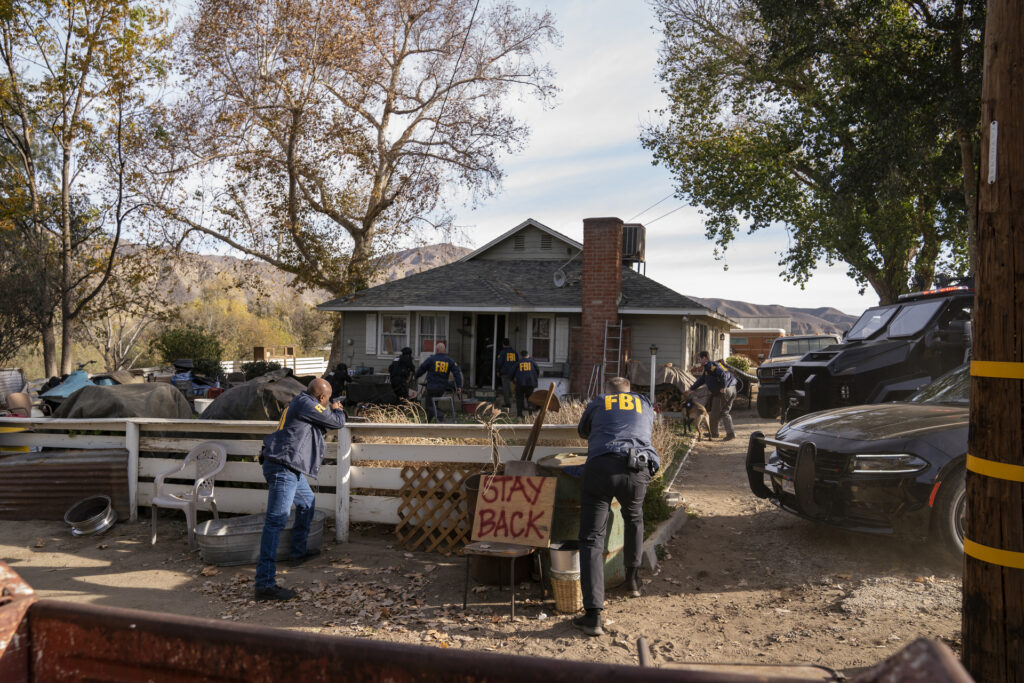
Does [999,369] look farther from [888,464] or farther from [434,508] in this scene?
[434,508]

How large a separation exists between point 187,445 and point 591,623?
201 inches

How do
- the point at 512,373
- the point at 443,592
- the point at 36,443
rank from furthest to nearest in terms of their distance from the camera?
the point at 512,373
the point at 36,443
the point at 443,592

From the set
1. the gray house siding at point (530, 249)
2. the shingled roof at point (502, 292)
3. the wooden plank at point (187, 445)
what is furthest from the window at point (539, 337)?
the wooden plank at point (187, 445)

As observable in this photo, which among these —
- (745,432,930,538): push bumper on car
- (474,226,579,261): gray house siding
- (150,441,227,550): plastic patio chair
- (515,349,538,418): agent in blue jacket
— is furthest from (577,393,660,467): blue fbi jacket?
(474,226,579,261): gray house siding

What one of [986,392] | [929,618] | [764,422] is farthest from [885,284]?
[986,392]

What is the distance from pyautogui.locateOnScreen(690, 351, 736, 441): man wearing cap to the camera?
530 inches

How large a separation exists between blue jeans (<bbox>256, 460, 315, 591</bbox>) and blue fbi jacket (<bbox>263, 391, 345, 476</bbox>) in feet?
0.29

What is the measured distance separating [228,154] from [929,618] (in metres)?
23.6

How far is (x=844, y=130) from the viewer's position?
18.8 metres

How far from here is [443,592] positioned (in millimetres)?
5797

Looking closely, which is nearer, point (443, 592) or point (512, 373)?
point (443, 592)

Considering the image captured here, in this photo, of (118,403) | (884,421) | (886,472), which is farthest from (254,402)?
(886,472)

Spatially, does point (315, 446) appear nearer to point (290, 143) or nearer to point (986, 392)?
point (986, 392)

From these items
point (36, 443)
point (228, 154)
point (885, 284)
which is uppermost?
point (228, 154)
